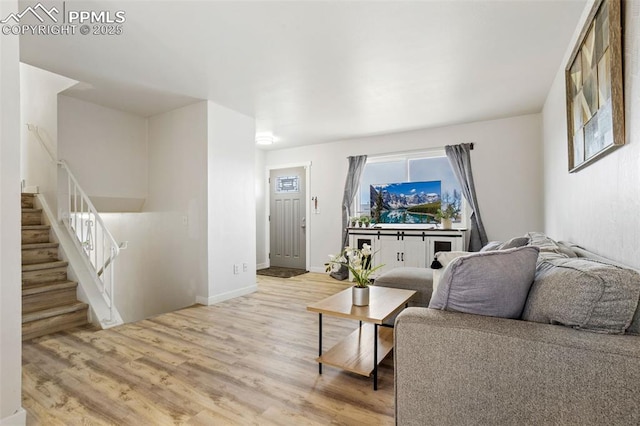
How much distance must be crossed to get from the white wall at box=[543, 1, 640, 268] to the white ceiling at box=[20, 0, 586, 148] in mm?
476

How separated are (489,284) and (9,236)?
7.80ft

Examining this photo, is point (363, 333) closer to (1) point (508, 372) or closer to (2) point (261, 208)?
(1) point (508, 372)

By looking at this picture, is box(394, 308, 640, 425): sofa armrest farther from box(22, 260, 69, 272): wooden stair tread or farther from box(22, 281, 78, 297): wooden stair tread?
box(22, 260, 69, 272): wooden stair tread

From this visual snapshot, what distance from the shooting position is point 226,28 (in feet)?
7.64

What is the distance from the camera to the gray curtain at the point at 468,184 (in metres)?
4.62

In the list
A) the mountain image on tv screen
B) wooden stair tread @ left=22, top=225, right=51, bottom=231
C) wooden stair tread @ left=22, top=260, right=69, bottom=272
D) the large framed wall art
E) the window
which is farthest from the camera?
the mountain image on tv screen

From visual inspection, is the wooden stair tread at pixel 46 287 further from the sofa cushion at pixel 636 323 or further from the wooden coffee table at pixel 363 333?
the sofa cushion at pixel 636 323

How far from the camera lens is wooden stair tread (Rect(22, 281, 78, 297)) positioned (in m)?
3.08

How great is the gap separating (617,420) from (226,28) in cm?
293

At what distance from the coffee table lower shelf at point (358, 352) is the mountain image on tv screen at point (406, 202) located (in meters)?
2.89

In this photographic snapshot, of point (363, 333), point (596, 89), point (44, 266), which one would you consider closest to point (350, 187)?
point (363, 333)

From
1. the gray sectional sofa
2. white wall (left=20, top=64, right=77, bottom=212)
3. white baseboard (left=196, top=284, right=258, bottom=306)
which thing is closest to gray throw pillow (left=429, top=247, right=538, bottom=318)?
the gray sectional sofa

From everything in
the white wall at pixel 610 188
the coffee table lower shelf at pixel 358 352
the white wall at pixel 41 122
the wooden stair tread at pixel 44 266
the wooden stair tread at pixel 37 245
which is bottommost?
the coffee table lower shelf at pixel 358 352

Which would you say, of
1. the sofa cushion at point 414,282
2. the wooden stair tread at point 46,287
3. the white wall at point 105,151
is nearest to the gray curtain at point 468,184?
the sofa cushion at point 414,282
